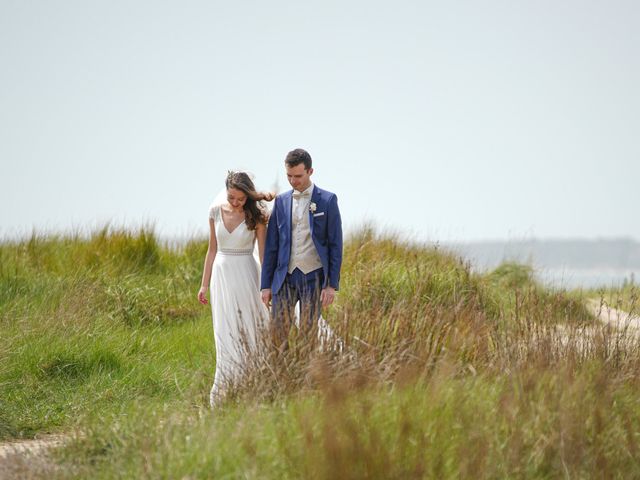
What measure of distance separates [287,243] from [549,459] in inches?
95.2

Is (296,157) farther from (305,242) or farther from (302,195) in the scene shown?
(305,242)

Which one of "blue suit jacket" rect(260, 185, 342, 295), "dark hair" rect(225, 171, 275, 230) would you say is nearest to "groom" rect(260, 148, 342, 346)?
"blue suit jacket" rect(260, 185, 342, 295)

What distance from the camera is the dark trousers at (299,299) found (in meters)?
5.15

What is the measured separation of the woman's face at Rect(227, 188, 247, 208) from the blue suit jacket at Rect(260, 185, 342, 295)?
28 cm

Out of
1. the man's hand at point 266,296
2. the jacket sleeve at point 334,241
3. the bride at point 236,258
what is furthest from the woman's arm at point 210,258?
the jacket sleeve at point 334,241

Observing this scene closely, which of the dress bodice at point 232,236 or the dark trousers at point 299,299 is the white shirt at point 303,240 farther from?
the dress bodice at point 232,236

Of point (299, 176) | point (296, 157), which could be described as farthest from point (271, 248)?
point (296, 157)

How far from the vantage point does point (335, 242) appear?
568 centimetres

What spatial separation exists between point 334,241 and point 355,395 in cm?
195

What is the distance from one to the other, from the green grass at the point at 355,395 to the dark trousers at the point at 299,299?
0.15m

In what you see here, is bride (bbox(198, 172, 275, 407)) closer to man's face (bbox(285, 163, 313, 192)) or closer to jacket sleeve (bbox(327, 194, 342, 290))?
man's face (bbox(285, 163, 313, 192))

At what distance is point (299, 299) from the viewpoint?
5.86 meters

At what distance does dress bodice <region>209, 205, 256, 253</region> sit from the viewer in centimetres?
599

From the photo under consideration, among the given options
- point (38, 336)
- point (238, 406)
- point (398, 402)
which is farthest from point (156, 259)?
point (398, 402)
